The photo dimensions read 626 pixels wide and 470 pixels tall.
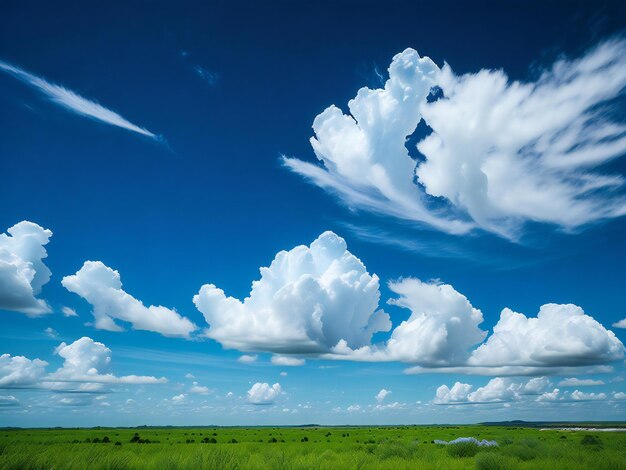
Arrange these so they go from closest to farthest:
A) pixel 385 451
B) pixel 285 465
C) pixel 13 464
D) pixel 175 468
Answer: pixel 13 464, pixel 175 468, pixel 285 465, pixel 385 451

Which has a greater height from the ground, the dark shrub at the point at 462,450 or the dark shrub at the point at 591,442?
the dark shrub at the point at 462,450

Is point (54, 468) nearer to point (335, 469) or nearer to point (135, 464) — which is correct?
point (135, 464)

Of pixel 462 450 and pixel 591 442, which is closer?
pixel 462 450

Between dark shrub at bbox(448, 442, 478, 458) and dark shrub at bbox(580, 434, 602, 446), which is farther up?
dark shrub at bbox(448, 442, 478, 458)

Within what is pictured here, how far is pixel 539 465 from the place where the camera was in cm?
1938

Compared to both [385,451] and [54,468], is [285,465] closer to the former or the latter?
[54,468]

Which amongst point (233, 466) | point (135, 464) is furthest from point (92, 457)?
point (233, 466)

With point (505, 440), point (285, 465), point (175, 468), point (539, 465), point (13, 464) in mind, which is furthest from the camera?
point (505, 440)

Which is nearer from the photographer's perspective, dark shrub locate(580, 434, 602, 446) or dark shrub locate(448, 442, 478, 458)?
dark shrub locate(448, 442, 478, 458)

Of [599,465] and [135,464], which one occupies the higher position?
[135,464]

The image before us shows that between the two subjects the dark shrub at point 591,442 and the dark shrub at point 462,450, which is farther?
the dark shrub at point 591,442

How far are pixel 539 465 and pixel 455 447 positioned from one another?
14.6m

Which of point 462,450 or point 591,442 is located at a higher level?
point 462,450

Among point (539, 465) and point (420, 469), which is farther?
point (539, 465)
